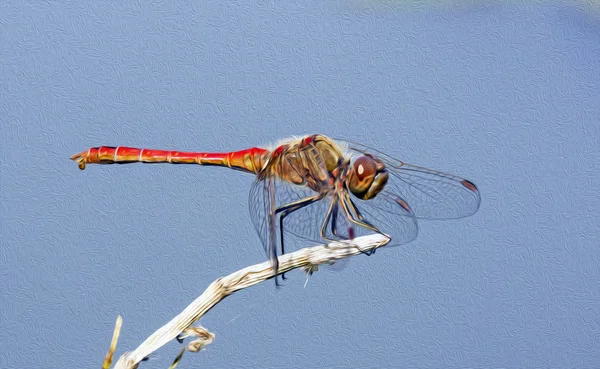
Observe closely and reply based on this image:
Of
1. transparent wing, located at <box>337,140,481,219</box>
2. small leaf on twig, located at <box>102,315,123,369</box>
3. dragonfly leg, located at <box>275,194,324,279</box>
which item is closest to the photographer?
small leaf on twig, located at <box>102,315,123,369</box>

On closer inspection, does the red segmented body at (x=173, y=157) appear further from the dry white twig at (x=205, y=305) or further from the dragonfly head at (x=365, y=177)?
the dry white twig at (x=205, y=305)

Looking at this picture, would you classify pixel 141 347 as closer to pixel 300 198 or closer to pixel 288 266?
pixel 288 266

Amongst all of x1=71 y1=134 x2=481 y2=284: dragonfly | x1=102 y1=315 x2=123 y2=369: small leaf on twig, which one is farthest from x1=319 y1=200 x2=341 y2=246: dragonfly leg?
x1=102 y1=315 x2=123 y2=369: small leaf on twig

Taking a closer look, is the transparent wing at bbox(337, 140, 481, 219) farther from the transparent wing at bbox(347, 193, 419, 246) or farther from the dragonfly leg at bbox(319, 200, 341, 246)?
the dragonfly leg at bbox(319, 200, 341, 246)

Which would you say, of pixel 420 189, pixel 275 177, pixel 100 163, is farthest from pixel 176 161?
pixel 420 189

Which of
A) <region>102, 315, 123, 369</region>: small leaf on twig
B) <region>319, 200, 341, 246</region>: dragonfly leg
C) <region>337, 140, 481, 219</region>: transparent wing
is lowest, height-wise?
<region>102, 315, 123, 369</region>: small leaf on twig

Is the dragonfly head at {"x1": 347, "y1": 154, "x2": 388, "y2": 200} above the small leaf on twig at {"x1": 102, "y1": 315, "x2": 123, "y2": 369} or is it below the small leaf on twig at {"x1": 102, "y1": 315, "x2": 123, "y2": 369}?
above
